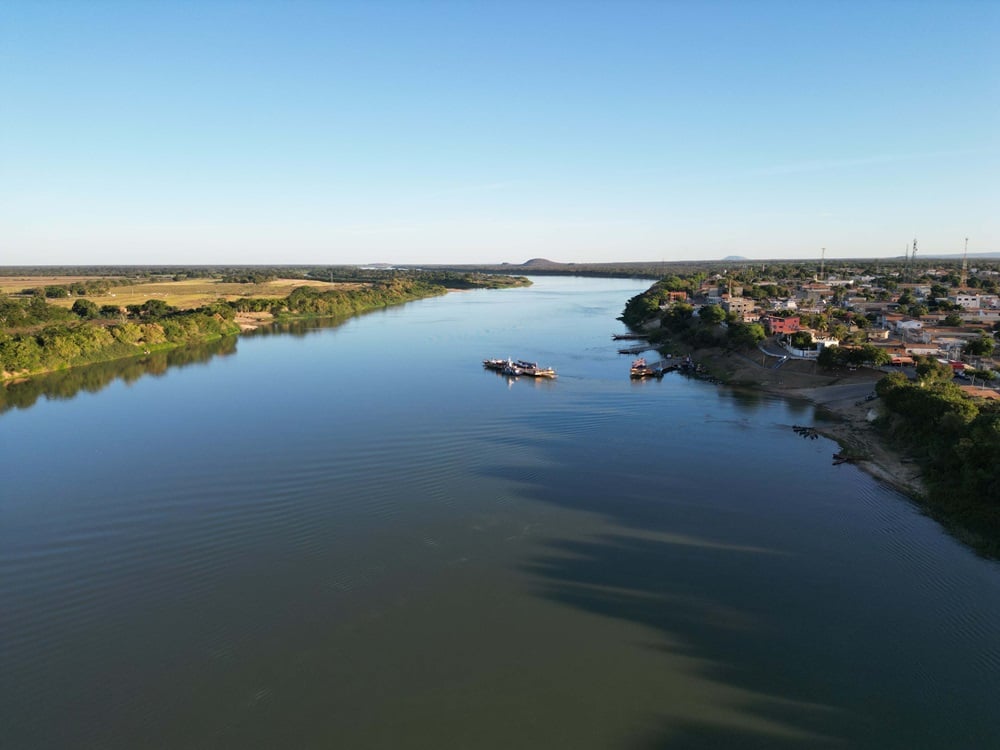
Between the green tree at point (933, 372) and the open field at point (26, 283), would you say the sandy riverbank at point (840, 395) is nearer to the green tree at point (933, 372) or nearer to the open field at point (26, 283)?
the green tree at point (933, 372)

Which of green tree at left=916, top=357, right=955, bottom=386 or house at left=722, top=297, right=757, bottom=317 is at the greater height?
house at left=722, top=297, right=757, bottom=317

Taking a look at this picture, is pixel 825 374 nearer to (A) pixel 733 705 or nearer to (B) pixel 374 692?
(A) pixel 733 705

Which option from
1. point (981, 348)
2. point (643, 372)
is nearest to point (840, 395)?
point (981, 348)

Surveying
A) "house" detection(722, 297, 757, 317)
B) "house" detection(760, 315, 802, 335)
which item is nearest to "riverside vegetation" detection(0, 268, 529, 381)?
"house" detection(722, 297, 757, 317)

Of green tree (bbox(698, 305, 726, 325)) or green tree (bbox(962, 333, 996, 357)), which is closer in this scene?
green tree (bbox(962, 333, 996, 357))

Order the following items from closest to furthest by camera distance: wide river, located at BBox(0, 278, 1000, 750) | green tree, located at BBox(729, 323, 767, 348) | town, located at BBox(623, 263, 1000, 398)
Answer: wide river, located at BBox(0, 278, 1000, 750) → town, located at BBox(623, 263, 1000, 398) → green tree, located at BBox(729, 323, 767, 348)

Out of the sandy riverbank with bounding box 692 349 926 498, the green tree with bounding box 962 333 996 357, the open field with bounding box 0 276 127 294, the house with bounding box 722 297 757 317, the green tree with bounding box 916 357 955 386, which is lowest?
the sandy riverbank with bounding box 692 349 926 498

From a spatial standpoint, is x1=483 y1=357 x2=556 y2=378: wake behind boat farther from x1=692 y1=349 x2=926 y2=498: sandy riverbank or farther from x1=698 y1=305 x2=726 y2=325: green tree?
x1=698 y1=305 x2=726 y2=325: green tree
